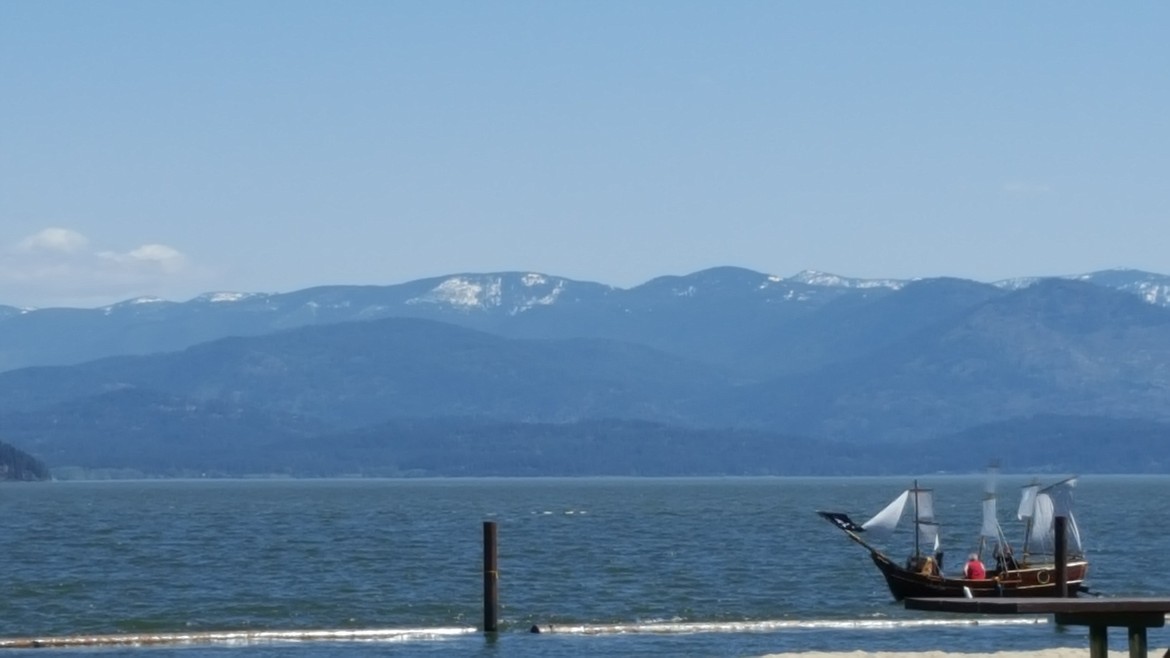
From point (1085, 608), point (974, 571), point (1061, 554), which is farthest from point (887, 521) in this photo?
point (1085, 608)

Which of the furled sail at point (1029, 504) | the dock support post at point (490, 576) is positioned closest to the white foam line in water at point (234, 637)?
the dock support post at point (490, 576)

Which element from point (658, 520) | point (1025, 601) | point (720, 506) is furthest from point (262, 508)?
point (1025, 601)

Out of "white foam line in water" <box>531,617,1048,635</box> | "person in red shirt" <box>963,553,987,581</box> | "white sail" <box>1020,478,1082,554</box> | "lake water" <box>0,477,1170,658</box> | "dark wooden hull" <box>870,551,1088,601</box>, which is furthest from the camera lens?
"white sail" <box>1020,478,1082,554</box>

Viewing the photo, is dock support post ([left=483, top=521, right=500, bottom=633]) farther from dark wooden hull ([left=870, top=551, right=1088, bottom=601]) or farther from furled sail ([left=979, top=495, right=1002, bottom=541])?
furled sail ([left=979, top=495, right=1002, bottom=541])

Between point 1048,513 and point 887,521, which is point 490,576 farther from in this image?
point 1048,513

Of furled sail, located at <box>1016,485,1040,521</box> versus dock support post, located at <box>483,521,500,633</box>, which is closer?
dock support post, located at <box>483,521,500,633</box>

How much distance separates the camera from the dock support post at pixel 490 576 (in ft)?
176

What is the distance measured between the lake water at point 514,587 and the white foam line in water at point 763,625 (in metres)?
0.11

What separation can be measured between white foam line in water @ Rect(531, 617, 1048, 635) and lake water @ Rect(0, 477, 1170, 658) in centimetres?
11

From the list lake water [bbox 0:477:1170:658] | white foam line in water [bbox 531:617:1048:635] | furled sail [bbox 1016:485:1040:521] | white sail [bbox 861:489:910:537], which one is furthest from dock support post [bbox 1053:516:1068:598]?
white sail [bbox 861:489:910:537]

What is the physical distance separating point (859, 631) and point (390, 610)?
16.1 meters

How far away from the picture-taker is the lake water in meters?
53.4

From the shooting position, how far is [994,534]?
2638 inches

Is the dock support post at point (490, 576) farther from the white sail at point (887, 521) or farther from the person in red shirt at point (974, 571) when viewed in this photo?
the white sail at point (887, 521)
